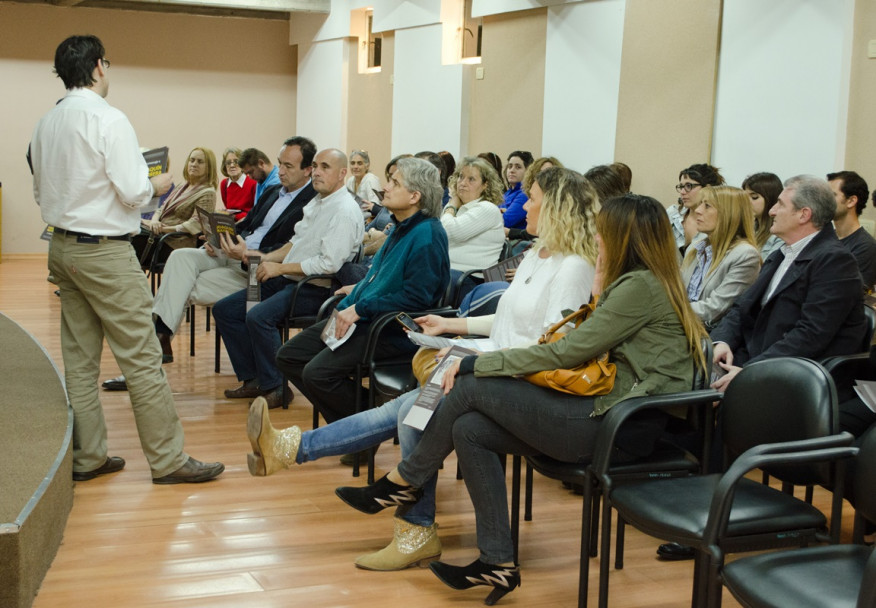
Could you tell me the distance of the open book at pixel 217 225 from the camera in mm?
5301

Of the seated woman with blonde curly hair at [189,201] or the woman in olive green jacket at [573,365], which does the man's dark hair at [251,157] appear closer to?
the seated woman with blonde curly hair at [189,201]

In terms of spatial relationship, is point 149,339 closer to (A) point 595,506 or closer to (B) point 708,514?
(A) point 595,506

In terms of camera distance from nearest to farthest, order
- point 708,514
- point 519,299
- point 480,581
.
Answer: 1. point 708,514
2. point 480,581
3. point 519,299

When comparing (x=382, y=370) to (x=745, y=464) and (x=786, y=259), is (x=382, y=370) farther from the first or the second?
(x=745, y=464)

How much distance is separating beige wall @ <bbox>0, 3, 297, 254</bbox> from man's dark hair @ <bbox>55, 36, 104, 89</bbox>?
10.2 meters

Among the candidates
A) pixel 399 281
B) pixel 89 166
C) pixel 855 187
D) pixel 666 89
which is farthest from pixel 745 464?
pixel 666 89

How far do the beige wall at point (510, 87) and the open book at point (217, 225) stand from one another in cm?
435

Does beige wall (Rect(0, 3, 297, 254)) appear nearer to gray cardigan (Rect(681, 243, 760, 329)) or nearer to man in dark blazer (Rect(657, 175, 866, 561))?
gray cardigan (Rect(681, 243, 760, 329))

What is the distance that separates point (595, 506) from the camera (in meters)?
2.84

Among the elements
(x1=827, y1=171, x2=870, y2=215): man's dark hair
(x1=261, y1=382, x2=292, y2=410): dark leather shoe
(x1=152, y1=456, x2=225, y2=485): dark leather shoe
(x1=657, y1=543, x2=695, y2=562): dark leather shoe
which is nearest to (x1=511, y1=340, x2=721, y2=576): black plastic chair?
(x1=657, y1=543, x2=695, y2=562): dark leather shoe

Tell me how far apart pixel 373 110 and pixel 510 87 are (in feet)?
9.87

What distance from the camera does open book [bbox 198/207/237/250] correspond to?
17.4ft

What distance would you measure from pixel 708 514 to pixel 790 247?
1634mm

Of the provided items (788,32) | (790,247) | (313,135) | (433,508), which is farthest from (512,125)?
(433,508)
